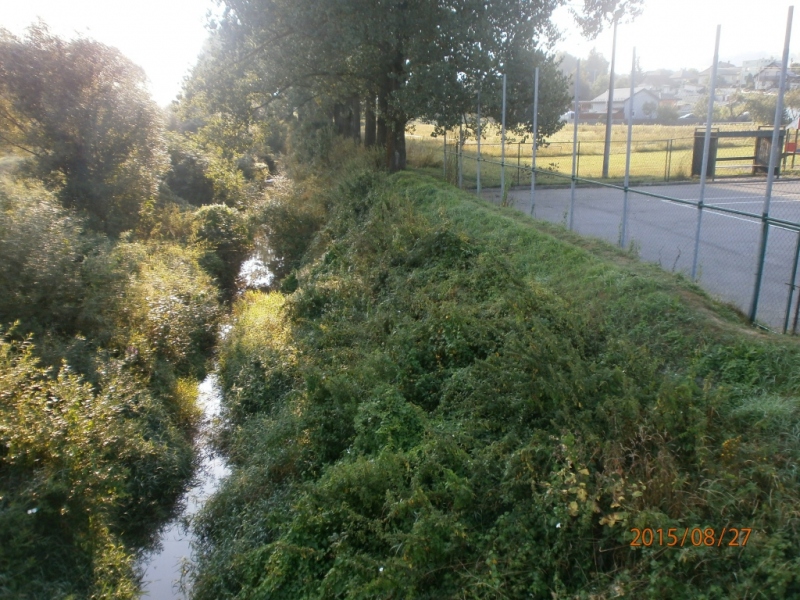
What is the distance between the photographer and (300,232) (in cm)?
1898

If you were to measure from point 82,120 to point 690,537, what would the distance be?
17.3 metres

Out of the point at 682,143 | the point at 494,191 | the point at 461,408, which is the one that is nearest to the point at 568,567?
the point at 461,408

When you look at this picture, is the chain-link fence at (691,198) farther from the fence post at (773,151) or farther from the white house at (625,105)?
the white house at (625,105)

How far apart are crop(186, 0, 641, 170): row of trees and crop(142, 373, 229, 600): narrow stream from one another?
11.2 meters

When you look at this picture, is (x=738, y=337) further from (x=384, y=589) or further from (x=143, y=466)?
(x=143, y=466)

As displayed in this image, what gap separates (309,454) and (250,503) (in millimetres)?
860

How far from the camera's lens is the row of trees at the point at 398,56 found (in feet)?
53.8

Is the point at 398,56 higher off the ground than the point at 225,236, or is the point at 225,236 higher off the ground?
the point at 398,56

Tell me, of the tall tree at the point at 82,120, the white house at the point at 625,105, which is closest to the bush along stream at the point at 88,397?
the tall tree at the point at 82,120

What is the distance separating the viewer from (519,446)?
17.2 ft

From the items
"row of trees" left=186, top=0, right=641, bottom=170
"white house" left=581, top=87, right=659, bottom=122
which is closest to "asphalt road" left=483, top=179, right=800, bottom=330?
"white house" left=581, top=87, right=659, bottom=122

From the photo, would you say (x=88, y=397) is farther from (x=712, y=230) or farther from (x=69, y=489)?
(x=712, y=230)

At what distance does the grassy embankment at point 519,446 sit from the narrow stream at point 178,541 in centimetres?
36

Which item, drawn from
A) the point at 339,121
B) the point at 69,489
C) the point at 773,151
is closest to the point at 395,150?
the point at 339,121
